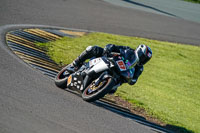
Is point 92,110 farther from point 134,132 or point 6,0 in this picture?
point 6,0

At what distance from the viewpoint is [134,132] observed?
21.9 feet

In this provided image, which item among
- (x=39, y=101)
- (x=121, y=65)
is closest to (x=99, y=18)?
(x=121, y=65)

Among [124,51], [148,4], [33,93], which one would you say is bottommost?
[148,4]

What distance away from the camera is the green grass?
937cm

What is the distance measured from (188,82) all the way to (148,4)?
10087mm

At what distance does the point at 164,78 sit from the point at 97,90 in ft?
18.0

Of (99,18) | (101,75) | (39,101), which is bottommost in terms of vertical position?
(99,18)

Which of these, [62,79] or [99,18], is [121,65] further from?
[99,18]

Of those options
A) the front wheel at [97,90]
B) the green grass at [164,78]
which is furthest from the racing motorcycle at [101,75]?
the green grass at [164,78]

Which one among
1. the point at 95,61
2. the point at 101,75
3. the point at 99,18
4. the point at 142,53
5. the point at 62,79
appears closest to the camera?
the point at 101,75

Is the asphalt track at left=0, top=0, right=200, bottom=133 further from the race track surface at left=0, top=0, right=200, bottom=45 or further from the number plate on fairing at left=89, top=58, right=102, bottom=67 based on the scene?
the number plate on fairing at left=89, top=58, right=102, bottom=67

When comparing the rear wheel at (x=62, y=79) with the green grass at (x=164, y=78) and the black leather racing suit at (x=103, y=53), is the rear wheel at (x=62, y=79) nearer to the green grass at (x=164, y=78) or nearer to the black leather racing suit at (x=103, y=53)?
the black leather racing suit at (x=103, y=53)

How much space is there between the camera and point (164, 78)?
40.8ft

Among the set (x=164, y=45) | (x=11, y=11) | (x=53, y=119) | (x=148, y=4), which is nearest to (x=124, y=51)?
(x=53, y=119)
